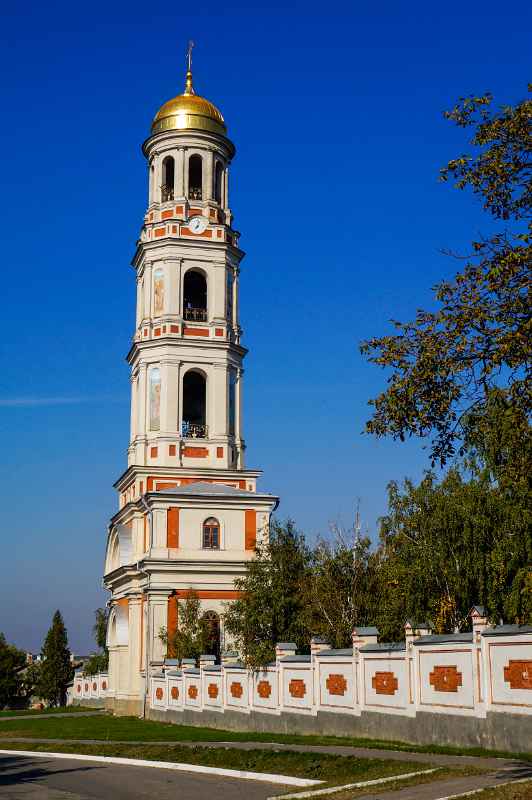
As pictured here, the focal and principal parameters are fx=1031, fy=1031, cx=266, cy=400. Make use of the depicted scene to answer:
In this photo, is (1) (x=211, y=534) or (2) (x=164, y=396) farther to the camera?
(2) (x=164, y=396)

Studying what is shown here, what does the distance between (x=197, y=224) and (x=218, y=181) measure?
103 inches

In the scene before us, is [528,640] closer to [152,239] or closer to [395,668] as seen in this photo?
[395,668]

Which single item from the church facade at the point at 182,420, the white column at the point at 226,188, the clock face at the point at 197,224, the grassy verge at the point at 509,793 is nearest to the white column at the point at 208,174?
the church facade at the point at 182,420

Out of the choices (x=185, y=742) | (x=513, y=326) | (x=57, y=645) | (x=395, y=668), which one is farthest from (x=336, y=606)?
(x=57, y=645)

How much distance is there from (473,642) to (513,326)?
312 inches

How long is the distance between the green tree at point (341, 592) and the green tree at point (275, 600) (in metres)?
0.49

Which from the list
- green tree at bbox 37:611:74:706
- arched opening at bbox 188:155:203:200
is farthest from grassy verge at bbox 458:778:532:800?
green tree at bbox 37:611:74:706

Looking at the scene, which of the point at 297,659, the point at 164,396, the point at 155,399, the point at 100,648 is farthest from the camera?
the point at 100,648

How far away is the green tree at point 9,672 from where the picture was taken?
267 feet

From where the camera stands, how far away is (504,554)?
78.3ft

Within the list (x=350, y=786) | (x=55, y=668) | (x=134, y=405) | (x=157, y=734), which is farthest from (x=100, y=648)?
(x=350, y=786)

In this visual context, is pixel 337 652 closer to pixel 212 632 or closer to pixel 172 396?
pixel 212 632

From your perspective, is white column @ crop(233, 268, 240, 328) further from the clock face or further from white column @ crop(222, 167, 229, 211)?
white column @ crop(222, 167, 229, 211)

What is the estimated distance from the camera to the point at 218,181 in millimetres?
47875
